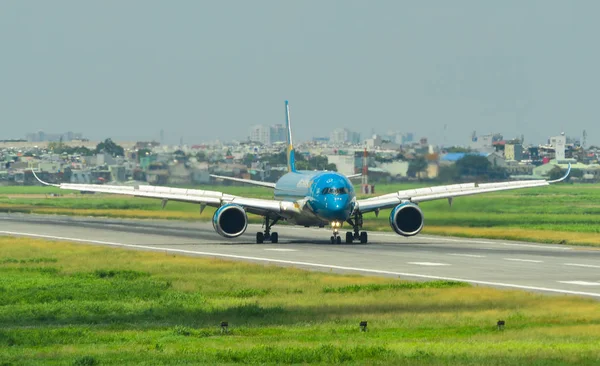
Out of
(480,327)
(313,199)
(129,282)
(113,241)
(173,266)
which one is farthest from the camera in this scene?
(113,241)

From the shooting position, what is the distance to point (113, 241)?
79.6 metres

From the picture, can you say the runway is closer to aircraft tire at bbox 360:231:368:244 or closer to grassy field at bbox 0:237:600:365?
aircraft tire at bbox 360:231:368:244

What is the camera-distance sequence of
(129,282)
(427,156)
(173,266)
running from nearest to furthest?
(129,282) → (173,266) → (427,156)

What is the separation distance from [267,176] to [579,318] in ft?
487

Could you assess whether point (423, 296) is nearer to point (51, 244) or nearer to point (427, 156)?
point (51, 244)

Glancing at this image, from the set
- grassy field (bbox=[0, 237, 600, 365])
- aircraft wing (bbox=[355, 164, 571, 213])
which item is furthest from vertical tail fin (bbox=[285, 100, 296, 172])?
grassy field (bbox=[0, 237, 600, 365])

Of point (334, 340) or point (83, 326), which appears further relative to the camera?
point (83, 326)

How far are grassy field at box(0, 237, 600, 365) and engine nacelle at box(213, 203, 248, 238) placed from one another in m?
17.2

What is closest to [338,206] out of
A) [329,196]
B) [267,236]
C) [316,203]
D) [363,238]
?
[329,196]

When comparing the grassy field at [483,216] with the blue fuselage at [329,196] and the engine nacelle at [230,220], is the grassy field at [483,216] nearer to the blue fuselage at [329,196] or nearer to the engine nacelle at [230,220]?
the blue fuselage at [329,196]

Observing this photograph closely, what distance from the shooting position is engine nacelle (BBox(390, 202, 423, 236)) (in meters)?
74.4

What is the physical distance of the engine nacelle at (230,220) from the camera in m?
72.9

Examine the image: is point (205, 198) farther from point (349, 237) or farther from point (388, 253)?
point (388, 253)

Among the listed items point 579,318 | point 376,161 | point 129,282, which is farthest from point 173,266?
point 376,161
